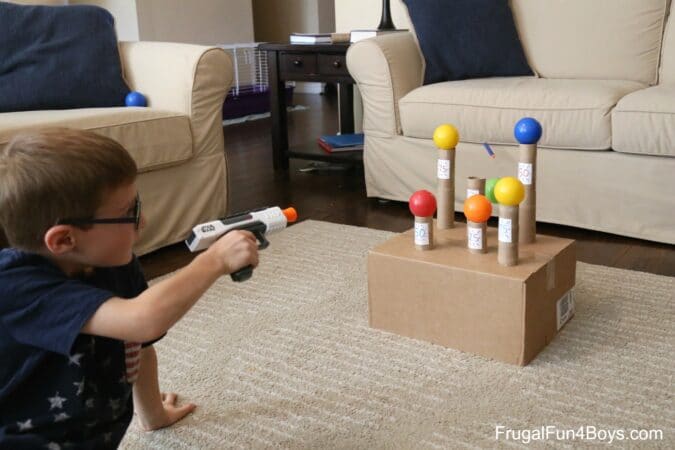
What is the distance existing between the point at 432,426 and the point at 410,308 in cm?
34

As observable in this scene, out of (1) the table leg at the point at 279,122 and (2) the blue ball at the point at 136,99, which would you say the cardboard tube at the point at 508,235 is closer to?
(2) the blue ball at the point at 136,99

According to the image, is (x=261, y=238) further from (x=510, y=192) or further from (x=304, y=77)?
(x=304, y=77)

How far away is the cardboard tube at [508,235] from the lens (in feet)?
4.58

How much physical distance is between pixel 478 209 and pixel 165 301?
29.5 inches

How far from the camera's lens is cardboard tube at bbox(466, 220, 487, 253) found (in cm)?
146

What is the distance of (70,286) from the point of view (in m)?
0.88

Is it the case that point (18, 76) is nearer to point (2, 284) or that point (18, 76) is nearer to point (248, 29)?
point (2, 284)

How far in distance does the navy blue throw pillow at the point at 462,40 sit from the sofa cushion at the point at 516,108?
9 cm

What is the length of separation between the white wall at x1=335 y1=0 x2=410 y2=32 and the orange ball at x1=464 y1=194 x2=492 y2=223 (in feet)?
6.68

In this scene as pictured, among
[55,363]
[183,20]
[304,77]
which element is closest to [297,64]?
[304,77]

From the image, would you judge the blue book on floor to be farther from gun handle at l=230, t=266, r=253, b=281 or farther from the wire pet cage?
gun handle at l=230, t=266, r=253, b=281

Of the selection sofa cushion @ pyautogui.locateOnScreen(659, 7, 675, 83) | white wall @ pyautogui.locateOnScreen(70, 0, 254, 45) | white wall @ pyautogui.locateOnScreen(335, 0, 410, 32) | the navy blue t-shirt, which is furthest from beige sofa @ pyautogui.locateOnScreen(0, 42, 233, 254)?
white wall @ pyautogui.locateOnScreen(70, 0, 254, 45)

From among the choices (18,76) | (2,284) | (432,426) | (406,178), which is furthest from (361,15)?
(2,284)

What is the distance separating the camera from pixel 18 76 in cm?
225
